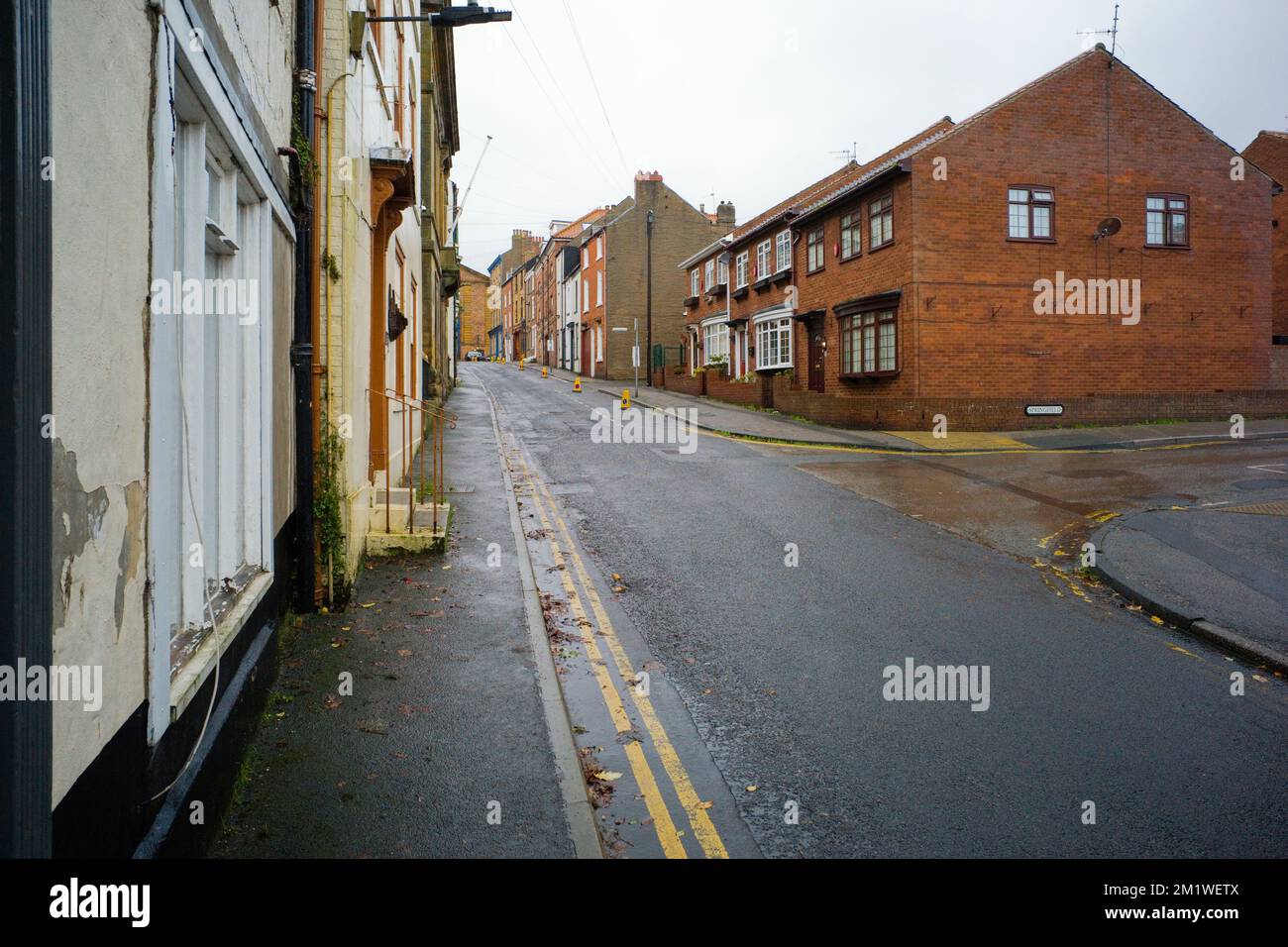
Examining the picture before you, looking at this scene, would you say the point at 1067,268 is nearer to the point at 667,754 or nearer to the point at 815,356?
the point at 815,356

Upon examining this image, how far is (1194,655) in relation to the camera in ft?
22.0

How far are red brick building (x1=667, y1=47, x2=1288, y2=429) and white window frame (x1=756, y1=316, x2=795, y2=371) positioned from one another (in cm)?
617

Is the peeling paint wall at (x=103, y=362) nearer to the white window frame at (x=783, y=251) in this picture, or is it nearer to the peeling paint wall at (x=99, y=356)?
the peeling paint wall at (x=99, y=356)

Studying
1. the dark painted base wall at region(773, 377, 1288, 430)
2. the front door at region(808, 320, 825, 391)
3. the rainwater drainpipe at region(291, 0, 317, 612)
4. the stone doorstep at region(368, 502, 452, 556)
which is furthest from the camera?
the front door at region(808, 320, 825, 391)

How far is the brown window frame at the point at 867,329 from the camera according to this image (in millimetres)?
24812

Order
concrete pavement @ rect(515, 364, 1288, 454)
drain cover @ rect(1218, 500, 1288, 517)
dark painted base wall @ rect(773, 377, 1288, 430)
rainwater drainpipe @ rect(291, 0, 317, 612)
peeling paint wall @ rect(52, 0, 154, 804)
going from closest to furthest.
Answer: peeling paint wall @ rect(52, 0, 154, 804) → rainwater drainpipe @ rect(291, 0, 317, 612) → drain cover @ rect(1218, 500, 1288, 517) → concrete pavement @ rect(515, 364, 1288, 454) → dark painted base wall @ rect(773, 377, 1288, 430)

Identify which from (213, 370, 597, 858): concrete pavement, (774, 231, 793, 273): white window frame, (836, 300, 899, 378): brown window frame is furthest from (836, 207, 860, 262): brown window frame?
(213, 370, 597, 858): concrete pavement

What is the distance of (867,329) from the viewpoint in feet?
86.2

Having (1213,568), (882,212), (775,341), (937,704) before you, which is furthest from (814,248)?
(937,704)

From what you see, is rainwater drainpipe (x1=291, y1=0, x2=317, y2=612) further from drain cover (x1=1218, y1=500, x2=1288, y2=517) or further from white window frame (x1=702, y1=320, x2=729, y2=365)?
white window frame (x1=702, y1=320, x2=729, y2=365)

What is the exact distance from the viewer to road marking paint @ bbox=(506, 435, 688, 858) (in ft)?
13.3

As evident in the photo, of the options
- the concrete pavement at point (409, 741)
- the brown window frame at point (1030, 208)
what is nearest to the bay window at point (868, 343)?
the brown window frame at point (1030, 208)

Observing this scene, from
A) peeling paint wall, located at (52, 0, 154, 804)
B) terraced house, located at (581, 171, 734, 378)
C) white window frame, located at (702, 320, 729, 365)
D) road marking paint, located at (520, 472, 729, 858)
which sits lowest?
road marking paint, located at (520, 472, 729, 858)

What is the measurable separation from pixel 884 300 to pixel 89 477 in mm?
24431
